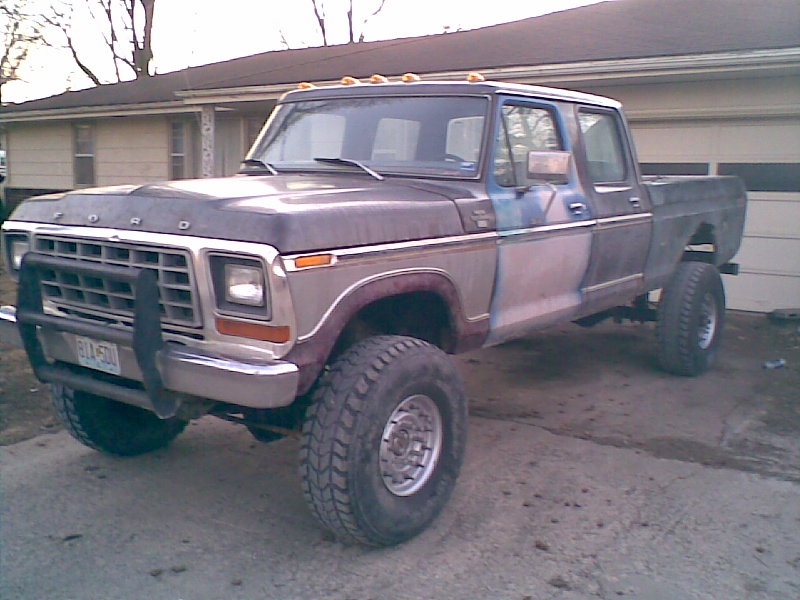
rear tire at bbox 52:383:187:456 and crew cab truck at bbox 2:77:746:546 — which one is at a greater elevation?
crew cab truck at bbox 2:77:746:546

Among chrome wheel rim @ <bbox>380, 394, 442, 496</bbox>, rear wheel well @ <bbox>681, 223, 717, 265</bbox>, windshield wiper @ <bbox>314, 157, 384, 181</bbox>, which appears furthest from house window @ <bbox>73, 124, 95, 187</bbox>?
chrome wheel rim @ <bbox>380, 394, 442, 496</bbox>

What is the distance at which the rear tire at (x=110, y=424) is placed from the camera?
466cm

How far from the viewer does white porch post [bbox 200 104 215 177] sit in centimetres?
1338

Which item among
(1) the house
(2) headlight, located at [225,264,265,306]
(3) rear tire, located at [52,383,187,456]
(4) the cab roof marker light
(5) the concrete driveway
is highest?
(1) the house

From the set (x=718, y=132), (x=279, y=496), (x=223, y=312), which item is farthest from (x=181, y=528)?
(x=718, y=132)

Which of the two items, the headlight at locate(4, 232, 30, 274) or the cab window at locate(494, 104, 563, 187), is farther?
the cab window at locate(494, 104, 563, 187)

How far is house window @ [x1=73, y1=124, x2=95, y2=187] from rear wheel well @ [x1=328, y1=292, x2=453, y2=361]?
49.6 feet

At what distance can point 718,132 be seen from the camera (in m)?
9.31

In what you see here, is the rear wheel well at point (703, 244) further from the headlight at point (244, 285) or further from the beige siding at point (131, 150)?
the beige siding at point (131, 150)

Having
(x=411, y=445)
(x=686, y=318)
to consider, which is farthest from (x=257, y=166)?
(x=686, y=318)

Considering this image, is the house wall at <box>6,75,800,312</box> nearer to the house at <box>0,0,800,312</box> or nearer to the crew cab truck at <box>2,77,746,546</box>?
the house at <box>0,0,800,312</box>

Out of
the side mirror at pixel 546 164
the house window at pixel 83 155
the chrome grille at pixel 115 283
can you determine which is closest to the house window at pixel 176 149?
the house window at pixel 83 155

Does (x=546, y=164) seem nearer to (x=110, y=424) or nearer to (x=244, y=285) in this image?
(x=244, y=285)

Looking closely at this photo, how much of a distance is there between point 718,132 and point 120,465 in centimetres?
744
